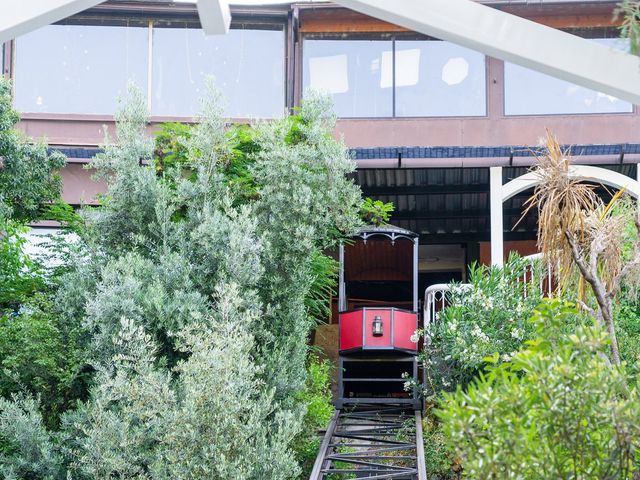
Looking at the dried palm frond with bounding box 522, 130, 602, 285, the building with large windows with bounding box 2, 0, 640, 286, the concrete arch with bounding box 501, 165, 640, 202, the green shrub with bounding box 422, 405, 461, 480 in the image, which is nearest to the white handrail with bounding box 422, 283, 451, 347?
the green shrub with bounding box 422, 405, 461, 480

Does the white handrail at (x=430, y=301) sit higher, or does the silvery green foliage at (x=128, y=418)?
the white handrail at (x=430, y=301)

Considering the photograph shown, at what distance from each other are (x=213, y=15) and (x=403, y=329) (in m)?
7.67

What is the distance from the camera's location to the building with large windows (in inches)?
624

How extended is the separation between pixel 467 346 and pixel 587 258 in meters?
2.56

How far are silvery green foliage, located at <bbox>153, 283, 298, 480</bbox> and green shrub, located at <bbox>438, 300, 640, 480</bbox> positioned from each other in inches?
154

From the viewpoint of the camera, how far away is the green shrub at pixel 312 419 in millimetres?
11656

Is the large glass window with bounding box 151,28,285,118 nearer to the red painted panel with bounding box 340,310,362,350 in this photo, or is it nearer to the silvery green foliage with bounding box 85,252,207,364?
the red painted panel with bounding box 340,310,362,350

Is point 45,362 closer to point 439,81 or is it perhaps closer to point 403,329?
point 403,329

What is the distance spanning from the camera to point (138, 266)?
11.0m

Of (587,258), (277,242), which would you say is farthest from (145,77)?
(587,258)

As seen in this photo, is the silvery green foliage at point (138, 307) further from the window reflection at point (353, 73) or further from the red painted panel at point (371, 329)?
the window reflection at point (353, 73)

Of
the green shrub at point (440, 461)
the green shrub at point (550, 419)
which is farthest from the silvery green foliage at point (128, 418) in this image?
the green shrub at point (550, 419)

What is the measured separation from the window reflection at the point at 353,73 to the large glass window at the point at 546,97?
1848 mm

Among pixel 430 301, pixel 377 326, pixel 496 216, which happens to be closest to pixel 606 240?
pixel 377 326
